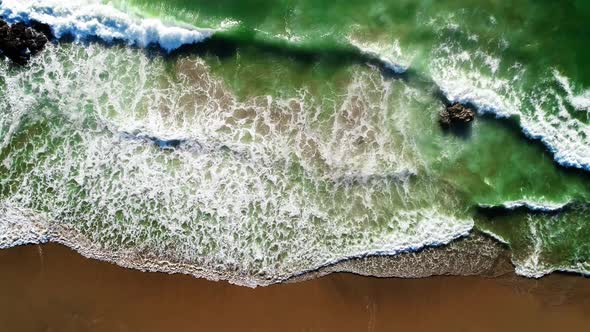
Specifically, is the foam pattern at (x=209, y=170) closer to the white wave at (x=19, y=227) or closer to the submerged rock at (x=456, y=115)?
the white wave at (x=19, y=227)

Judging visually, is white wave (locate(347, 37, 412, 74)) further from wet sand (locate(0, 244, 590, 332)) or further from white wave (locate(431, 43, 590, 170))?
wet sand (locate(0, 244, 590, 332))

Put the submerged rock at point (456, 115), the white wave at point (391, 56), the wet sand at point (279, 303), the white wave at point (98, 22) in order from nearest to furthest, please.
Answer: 1. the wet sand at point (279, 303)
2. the submerged rock at point (456, 115)
3. the white wave at point (391, 56)
4. the white wave at point (98, 22)

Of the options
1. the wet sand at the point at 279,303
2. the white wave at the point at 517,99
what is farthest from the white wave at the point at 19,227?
the white wave at the point at 517,99

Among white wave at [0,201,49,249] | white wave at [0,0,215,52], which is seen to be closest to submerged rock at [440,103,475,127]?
white wave at [0,0,215,52]

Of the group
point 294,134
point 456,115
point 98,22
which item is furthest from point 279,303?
point 98,22

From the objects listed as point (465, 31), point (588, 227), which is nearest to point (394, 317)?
point (588, 227)

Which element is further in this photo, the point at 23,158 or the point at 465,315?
the point at 23,158

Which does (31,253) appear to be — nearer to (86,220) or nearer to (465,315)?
(86,220)
